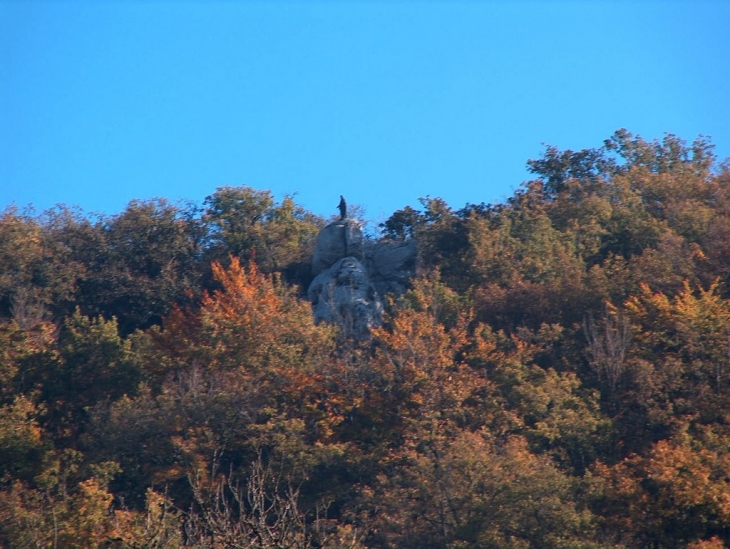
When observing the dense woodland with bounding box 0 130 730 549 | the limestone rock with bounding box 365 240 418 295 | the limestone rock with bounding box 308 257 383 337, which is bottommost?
the dense woodland with bounding box 0 130 730 549

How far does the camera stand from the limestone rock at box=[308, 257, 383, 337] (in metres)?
35.5

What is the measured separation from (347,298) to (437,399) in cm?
887

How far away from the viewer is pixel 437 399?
28.7 m

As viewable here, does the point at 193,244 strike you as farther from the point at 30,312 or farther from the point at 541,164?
the point at 541,164

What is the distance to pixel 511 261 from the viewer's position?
1455 inches

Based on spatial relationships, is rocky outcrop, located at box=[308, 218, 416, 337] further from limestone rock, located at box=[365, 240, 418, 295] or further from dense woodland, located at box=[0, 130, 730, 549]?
dense woodland, located at box=[0, 130, 730, 549]

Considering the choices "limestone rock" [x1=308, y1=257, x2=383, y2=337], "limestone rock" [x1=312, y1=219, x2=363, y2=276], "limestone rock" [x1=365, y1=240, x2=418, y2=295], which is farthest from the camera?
"limestone rock" [x1=312, y1=219, x2=363, y2=276]

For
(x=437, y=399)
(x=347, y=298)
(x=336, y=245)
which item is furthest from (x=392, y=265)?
(x=437, y=399)

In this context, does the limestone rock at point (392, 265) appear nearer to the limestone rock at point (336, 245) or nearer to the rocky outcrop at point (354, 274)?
the rocky outcrop at point (354, 274)

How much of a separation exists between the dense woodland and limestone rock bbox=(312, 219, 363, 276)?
7.84 feet

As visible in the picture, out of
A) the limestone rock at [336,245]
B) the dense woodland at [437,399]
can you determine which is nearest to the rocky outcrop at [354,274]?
the limestone rock at [336,245]

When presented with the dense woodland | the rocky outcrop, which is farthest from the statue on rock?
the dense woodland

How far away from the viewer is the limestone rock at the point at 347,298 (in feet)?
116

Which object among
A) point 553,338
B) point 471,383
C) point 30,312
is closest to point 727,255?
point 553,338
